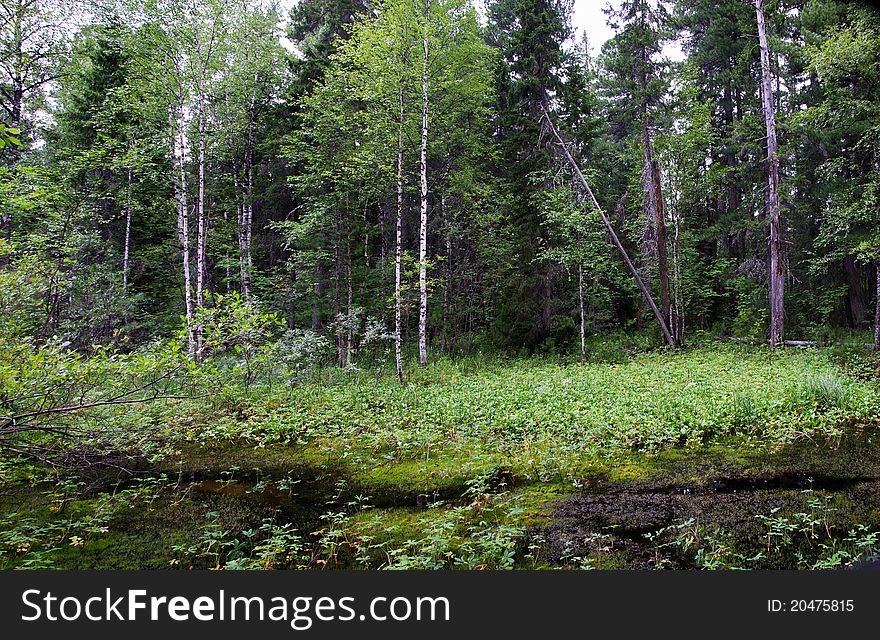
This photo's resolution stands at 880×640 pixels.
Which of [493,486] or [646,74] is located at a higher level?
[646,74]

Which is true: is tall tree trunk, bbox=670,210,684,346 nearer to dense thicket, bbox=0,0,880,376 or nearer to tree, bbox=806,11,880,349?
dense thicket, bbox=0,0,880,376

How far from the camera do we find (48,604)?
288 centimetres

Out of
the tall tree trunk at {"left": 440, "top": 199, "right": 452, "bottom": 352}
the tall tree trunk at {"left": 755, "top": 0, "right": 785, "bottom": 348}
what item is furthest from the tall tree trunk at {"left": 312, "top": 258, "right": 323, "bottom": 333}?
the tall tree trunk at {"left": 755, "top": 0, "right": 785, "bottom": 348}

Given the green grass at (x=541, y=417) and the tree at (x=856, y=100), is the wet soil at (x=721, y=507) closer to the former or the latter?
the green grass at (x=541, y=417)

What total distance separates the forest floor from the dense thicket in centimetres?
538

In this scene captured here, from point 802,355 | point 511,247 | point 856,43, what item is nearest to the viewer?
point 856,43

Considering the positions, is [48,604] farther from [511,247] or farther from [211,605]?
[511,247]

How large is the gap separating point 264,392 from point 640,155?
18.4 meters

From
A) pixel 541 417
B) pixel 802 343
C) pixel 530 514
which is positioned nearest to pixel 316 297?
pixel 541 417

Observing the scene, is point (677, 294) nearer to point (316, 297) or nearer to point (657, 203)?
point (657, 203)

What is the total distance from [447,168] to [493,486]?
16763 mm

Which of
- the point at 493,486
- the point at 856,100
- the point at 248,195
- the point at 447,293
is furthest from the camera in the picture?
the point at 248,195

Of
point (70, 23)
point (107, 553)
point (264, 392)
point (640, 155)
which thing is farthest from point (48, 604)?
point (640, 155)

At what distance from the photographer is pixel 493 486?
226 inches
